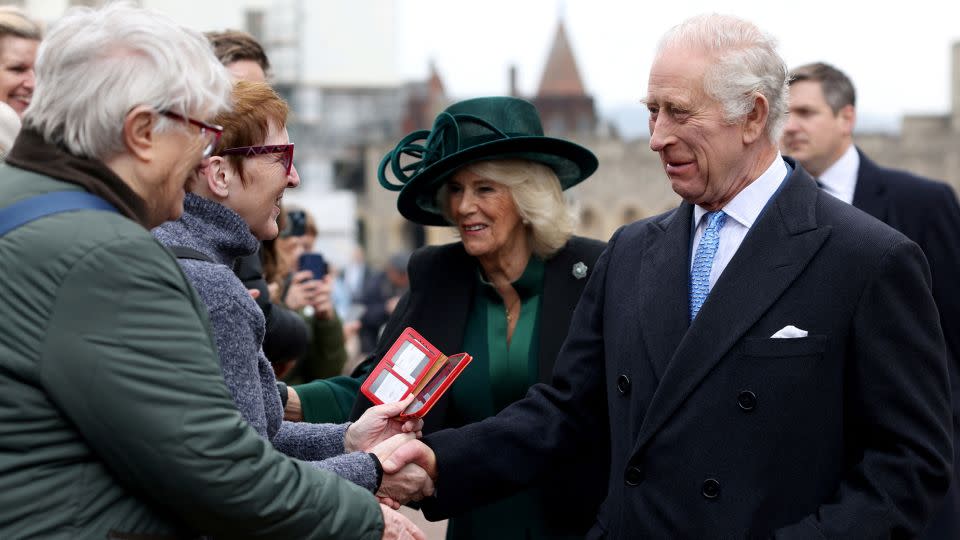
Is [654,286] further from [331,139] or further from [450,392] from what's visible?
[331,139]

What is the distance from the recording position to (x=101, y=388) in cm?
Answer: 226

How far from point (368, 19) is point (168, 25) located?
51.3m

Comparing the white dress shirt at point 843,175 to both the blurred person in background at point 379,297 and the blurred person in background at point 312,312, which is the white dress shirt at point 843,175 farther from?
the blurred person in background at point 379,297

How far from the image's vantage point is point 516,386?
433cm

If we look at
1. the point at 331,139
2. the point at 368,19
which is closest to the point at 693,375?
the point at 368,19

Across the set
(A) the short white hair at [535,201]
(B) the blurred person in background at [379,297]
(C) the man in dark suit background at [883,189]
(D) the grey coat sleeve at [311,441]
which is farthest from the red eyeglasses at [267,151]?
(B) the blurred person in background at [379,297]

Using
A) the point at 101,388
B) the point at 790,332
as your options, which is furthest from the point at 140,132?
the point at 790,332

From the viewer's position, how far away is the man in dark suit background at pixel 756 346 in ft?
9.95

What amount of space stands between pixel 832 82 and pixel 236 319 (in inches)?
179

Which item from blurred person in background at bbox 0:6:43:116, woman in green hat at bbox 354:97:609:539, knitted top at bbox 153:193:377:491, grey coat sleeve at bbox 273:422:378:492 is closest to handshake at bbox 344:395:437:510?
grey coat sleeve at bbox 273:422:378:492

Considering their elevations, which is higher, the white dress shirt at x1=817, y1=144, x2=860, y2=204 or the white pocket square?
the white pocket square

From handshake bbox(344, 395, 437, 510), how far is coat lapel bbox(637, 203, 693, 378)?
78cm

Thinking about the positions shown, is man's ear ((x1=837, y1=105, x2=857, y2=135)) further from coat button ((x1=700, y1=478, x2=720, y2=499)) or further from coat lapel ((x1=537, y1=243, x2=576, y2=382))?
coat button ((x1=700, y1=478, x2=720, y2=499))

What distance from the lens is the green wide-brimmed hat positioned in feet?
14.5
